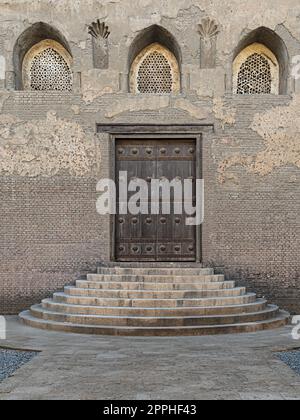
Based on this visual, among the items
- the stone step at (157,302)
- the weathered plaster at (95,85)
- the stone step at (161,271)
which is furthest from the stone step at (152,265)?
the weathered plaster at (95,85)

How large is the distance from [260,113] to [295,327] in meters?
4.13

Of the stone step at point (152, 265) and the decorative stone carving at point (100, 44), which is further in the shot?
the decorative stone carving at point (100, 44)

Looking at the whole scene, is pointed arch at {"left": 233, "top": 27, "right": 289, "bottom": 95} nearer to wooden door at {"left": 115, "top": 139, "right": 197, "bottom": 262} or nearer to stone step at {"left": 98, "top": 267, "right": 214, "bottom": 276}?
wooden door at {"left": 115, "top": 139, "right": 197, "bottom": 262}

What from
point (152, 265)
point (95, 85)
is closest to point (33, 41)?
point (95, 85)

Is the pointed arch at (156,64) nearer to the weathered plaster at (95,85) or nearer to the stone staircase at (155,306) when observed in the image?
the weathered plaster at (95,85)

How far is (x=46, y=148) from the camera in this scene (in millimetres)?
10047

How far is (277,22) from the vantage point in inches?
398

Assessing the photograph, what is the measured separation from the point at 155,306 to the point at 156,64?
5.15 m

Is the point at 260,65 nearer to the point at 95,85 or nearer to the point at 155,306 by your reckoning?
the point at 95,85

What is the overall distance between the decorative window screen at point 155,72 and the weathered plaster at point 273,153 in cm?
195

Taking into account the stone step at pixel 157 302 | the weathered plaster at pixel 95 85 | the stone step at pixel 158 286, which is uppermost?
the weathered plaster at pixel 95 85

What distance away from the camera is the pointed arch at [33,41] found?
10.2 metres

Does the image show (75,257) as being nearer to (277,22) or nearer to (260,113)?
(260,113)

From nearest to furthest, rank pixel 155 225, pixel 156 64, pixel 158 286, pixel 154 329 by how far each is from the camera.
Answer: pixel 154 329
pixel 158 286
pixel 155 225
pixel 156 64
